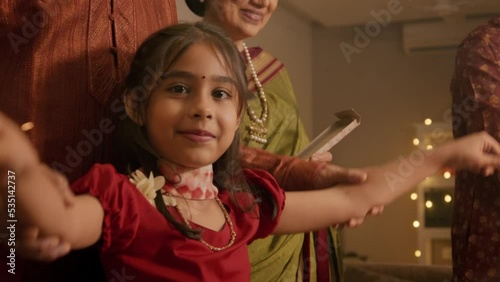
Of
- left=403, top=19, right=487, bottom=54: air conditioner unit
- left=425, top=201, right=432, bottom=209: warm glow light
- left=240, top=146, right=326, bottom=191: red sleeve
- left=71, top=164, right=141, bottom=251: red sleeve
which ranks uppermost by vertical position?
left=71, top=164, right=141, bottom=251: red sleeve

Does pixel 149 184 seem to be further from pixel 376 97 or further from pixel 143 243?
pixel 376 97

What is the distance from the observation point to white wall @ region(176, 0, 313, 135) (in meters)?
3.12

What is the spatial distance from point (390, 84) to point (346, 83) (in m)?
0.23

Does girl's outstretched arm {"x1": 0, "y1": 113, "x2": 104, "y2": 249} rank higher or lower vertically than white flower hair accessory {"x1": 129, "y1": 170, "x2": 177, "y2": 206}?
higher

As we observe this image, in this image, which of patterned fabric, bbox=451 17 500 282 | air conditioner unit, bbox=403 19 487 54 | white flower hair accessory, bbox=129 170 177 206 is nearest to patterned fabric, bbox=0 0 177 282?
white flower hair accessory, bbox=129 170 177 206

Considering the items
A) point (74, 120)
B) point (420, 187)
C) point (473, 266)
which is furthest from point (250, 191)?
point (420, 187)

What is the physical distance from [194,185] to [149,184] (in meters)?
0.06

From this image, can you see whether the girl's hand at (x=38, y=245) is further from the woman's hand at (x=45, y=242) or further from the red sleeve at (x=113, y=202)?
the red sleeve at (x=113, y=202)

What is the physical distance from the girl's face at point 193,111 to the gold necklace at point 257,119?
1.56 feet

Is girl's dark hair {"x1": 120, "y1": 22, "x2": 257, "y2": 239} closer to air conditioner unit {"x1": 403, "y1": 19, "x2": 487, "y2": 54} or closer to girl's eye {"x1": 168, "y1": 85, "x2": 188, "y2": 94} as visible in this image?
girl's eye {"x1": 168, "y1": 85, "x2": 188, "y2": 94}

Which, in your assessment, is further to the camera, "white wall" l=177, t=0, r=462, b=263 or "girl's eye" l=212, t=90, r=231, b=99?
"white wall" l=177, t=0, r=462, b=263

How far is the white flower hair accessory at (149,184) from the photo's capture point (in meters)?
0.75

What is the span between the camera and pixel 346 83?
12.5ft

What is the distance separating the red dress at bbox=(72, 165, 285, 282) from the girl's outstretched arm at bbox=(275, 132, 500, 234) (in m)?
0.10
